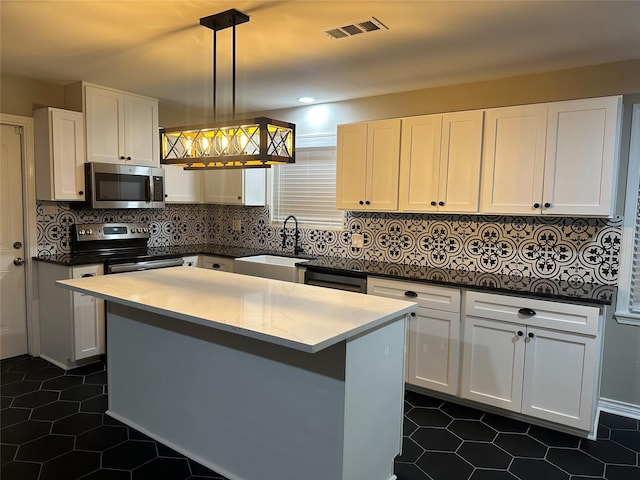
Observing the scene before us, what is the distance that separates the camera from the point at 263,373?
211 cm

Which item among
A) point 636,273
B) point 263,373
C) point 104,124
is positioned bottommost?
point 263,373

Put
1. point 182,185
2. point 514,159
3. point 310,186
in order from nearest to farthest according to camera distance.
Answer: point 514,159 → point 310,186 → point 182,185

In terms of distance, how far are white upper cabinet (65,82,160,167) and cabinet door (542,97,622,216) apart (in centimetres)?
357

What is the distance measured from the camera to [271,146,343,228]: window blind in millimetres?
4422

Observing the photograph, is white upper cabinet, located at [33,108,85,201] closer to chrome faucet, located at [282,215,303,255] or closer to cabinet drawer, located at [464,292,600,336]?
chrome faucet, located at [282,215,303,255]

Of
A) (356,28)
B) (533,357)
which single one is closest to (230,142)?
(356,28)

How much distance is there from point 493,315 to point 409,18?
195cm

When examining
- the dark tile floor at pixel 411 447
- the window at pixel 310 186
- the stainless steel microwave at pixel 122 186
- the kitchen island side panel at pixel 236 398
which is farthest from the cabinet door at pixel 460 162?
the stainless steel microwave at pixel 122 186

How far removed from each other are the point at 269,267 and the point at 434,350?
1.65 meters

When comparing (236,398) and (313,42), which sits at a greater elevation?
(313,42)

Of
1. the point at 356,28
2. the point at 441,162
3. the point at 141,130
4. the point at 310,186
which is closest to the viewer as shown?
the point at 356,28

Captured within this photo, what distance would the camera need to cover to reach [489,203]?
10.4 feet

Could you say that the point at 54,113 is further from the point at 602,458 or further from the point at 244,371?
the point at 602,458

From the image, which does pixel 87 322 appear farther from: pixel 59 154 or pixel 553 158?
pixel 553 158
